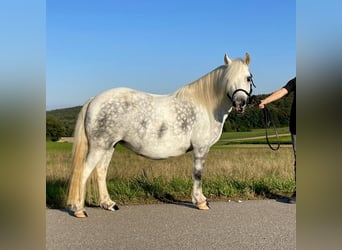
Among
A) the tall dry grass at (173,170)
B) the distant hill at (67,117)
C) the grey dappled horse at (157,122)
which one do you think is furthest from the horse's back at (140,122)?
the tall dry grass at (173,170)

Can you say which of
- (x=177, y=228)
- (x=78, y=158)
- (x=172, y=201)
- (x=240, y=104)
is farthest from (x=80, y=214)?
(x=240, y=104)

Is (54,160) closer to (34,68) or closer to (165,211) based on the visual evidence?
(165,211)

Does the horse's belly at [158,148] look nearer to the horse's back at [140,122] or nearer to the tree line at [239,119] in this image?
the horse's back at [140,122]

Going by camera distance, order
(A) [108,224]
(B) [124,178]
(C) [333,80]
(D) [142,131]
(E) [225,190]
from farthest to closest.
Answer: (B) [124,178], (E) [225,190], (D) [142,131], (A) [108,224], (C) [333,80]

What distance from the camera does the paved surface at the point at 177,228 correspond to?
2551 millimetres

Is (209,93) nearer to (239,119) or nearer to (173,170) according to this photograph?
(173,170)

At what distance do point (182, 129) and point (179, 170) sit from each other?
1.39 m

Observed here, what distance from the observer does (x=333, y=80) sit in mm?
750

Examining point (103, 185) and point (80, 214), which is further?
point (103, 185)

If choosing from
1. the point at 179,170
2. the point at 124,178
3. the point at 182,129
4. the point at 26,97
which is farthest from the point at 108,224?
the point at 26,97

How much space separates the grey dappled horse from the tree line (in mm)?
254

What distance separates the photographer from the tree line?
320 cm

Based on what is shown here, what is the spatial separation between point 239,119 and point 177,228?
100 inches

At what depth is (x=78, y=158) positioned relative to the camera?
10.7 feet
